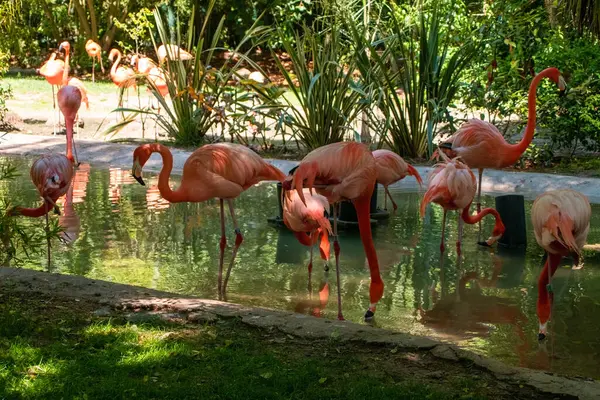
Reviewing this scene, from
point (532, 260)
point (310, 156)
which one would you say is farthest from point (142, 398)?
point (532, 260)

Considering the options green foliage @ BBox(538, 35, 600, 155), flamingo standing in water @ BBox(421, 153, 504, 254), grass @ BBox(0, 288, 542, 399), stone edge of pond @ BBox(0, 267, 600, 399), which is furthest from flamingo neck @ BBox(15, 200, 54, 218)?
green foliage @ BBox(538, 35, 600, 155)

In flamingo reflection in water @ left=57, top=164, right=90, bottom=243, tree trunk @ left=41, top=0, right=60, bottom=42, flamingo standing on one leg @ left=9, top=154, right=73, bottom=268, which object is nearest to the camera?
flamingo standing on one leg @ left=9, top=154, right=73, bottom=268

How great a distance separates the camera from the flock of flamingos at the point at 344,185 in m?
4.77

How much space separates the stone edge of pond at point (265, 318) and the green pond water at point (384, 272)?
751 millimetres

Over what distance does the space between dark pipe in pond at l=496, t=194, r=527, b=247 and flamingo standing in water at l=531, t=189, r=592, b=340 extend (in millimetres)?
2202

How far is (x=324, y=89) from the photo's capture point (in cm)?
1033

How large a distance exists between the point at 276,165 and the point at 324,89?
1196 mm

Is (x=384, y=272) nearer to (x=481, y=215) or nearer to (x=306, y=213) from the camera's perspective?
(x=306, y=213)

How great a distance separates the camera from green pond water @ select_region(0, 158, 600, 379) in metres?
4.93

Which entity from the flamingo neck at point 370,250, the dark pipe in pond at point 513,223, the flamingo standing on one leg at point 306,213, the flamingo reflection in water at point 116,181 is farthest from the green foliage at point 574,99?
the flamingo neck at point 370,250

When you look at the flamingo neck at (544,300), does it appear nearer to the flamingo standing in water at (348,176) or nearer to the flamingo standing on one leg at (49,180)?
the flamingo standing in water at (348,176)

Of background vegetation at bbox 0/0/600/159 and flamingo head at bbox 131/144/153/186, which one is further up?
background vegetation at bbox 0/0/600/159

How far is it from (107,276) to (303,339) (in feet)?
7.64

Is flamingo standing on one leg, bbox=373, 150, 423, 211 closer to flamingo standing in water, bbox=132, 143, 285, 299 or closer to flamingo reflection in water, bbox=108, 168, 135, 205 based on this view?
flamingo standing in water, bbox=132, 143, 285, 299
